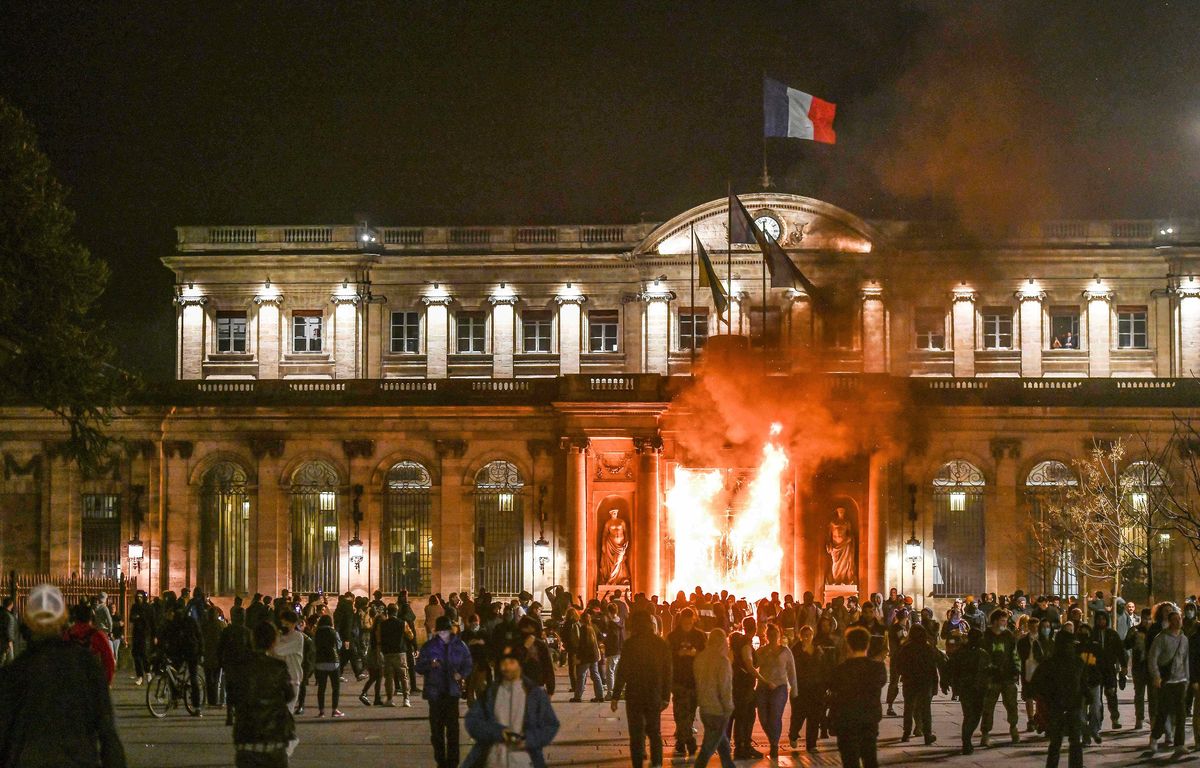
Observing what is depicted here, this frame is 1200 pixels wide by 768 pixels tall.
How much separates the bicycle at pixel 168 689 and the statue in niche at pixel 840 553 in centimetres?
2388

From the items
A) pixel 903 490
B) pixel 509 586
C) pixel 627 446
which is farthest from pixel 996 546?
pixel 509 586

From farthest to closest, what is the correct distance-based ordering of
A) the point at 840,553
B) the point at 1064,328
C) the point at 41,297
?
the point at 1064,328 → the point at 840,553 → the point at 41,297

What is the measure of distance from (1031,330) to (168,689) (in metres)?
37.9

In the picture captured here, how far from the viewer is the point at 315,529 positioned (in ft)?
156

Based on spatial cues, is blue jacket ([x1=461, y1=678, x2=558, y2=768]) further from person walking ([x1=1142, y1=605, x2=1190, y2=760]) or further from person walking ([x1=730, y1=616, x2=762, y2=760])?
person walking ([x1=1142, y1=605, x2=1190, y2=760])

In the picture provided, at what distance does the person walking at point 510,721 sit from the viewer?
11742 millimetres

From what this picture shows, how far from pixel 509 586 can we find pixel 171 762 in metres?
29.1

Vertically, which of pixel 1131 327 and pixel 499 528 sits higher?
pixel 1131 327

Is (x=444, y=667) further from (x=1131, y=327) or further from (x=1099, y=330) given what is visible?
(x=1131, y=327)

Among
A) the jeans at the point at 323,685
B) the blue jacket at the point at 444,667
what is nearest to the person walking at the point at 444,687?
the blue jacket at the point at 444,667

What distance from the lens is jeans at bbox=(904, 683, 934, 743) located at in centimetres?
2081

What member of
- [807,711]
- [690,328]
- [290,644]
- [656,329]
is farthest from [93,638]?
[690,328]

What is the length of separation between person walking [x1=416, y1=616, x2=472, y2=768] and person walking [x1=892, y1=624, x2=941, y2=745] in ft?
21.9

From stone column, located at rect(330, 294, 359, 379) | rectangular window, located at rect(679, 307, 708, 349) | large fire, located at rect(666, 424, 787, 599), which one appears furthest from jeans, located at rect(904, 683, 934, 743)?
stone column, located at rect(330, 294, 359, 379)
